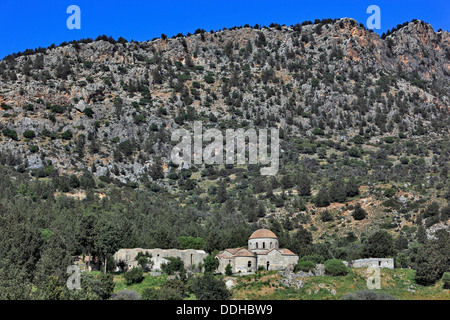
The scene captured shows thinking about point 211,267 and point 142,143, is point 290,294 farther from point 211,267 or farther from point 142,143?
point 142,143

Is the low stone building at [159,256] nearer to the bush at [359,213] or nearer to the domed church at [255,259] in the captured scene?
the domed church at [255,259]

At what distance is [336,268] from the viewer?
77125 mm

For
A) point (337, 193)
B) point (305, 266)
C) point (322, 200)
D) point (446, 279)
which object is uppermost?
point (337, 193)

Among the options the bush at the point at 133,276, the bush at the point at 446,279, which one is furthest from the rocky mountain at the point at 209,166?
the bush at the point at 133,276

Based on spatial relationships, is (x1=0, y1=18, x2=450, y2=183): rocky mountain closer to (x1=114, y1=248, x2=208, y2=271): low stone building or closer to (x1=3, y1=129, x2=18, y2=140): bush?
(x1=3, y1=129, x2=18, y2=140): bush

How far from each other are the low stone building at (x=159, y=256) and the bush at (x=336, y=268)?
16.6 meters

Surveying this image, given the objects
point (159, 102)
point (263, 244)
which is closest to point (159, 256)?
point (263, 244)

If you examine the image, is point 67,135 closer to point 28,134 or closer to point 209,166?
point 28,134

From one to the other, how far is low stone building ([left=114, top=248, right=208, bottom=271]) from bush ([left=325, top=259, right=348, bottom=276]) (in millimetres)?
16579

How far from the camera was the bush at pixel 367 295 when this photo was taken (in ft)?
214

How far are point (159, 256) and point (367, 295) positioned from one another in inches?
1077
